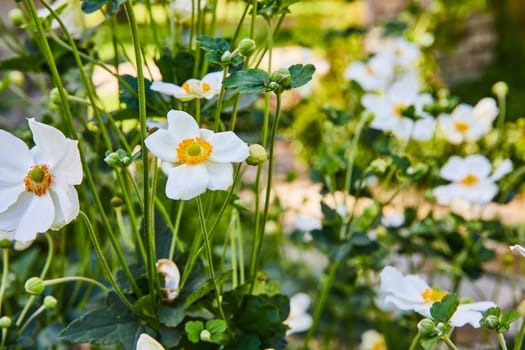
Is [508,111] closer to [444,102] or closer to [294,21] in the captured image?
[444,102]

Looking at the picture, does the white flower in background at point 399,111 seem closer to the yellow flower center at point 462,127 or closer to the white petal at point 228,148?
the yellow flower center at point 462,127

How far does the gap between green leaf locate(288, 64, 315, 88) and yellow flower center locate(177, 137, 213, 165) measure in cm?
8

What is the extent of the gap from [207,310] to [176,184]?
20 cm

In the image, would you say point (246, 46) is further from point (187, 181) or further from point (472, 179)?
point (472, 179)

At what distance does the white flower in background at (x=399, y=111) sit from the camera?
0.92 m

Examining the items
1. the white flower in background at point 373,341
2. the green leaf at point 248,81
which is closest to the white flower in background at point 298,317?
the white flower in background at point 373,341

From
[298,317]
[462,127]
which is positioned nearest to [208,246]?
[298,317]

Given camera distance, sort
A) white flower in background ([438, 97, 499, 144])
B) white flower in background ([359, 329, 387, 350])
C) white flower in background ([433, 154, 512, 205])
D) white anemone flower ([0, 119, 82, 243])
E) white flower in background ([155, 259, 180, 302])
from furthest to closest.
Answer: white flower in background ([359, 329, 387, 350]) < white flower in background ([438, 97, 499, 144]) < white flower in background ([433, 154, 512, 205]) < white flower in background ([155, 259, 180, 302]) < white anemone flower ([0, 119, 82, 243])

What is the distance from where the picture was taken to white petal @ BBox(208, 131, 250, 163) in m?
0.47

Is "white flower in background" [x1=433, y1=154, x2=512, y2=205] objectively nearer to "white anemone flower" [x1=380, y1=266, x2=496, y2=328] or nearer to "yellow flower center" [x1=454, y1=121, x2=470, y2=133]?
"yellow flower center" [x1=454, y1=121, x2=470, y2=133]

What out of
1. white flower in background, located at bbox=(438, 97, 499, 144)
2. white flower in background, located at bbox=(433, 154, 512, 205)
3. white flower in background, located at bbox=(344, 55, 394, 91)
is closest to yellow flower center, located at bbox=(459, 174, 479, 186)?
white flower in background, located at bbox=(433, 154, 512, 205)

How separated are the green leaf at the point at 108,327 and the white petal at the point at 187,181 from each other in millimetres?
160

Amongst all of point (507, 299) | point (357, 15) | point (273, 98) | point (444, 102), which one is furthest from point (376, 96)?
point (357, 15)

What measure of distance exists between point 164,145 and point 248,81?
0.08m
